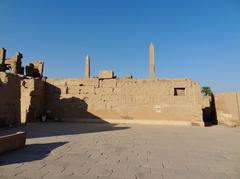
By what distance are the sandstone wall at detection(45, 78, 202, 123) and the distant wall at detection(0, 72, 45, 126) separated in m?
1.68

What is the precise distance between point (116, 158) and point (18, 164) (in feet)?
6.51

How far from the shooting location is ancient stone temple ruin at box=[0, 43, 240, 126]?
1370 centimetres

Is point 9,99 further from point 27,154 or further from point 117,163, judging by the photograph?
point 117,163

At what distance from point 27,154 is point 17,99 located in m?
7.47

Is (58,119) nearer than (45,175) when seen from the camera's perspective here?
No

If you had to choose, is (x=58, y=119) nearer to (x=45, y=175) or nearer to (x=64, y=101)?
(x=64, y=101)

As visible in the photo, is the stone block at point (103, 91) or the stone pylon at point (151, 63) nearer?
the stone block at point (103, 91)

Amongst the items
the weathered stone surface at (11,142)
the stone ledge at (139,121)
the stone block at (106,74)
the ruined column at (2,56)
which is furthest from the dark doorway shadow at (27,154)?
the ruined column at (2,56)

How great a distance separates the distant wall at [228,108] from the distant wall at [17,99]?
43.0ft

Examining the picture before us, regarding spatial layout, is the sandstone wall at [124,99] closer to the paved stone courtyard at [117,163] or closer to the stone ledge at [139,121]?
the stone ledge at [139,121]

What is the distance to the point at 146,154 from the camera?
15.9 ft

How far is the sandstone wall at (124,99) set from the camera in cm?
1389

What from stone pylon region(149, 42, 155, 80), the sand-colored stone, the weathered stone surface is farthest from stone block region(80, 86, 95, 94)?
the weathered stone surface

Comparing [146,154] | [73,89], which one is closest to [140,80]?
[73,89]
